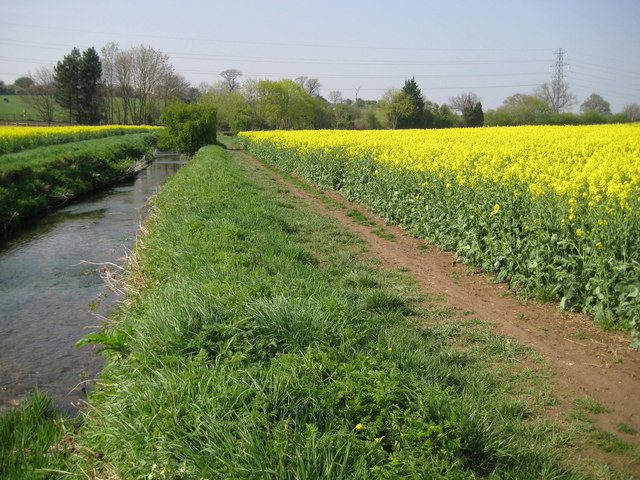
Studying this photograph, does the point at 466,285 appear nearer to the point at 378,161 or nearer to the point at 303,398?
the point at 303,398

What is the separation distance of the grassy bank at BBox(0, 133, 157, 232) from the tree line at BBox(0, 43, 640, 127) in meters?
36.8

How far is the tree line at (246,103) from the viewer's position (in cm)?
5622

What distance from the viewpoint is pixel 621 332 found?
503 cm

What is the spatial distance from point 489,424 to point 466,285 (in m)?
3.93

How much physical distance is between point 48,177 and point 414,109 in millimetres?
49538

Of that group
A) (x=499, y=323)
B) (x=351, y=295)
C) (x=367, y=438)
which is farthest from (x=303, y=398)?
(x=499, y=323)

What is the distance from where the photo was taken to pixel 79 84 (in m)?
59.2

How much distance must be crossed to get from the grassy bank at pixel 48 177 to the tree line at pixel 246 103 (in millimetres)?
36762

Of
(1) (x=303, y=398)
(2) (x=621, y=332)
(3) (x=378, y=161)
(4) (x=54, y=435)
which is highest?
(3) (x=378, y=161)

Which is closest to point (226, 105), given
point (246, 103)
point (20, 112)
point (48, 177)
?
point (246, 103)

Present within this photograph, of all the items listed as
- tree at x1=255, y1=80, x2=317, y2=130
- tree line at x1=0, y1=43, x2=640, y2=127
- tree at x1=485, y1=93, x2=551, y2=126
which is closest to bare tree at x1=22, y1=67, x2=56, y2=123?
tree line at x1=0, y1=43, x2=640, y2=127

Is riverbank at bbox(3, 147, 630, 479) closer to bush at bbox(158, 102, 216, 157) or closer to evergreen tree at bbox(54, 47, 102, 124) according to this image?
bush at bbox(158, 102, 216, 157)

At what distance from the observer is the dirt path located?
159 inches

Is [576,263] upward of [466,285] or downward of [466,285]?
upward
